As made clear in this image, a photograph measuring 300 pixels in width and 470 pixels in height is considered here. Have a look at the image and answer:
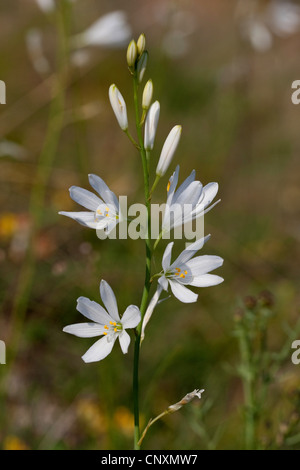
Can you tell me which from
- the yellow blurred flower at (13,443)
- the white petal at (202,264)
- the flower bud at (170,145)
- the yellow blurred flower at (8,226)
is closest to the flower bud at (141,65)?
the flower bud at (170,145)

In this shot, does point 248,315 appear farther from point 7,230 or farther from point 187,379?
point 7,230

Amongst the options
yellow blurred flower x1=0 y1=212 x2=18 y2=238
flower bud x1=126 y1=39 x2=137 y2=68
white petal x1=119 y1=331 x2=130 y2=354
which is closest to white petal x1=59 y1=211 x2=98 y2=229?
white petal x1=119 y1=331 x2=130 y2=354

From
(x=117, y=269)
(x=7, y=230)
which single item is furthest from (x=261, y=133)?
(x=7, y=230)

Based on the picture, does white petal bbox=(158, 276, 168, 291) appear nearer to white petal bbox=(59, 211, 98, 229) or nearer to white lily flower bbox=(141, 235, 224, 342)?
white lily flower bbox=(141, 235, 224, 342)

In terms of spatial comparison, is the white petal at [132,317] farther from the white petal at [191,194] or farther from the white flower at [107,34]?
the white flower at [107,34]

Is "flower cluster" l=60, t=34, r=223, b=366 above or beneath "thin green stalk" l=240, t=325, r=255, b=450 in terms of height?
above

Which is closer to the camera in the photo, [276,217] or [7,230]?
[7,230]
